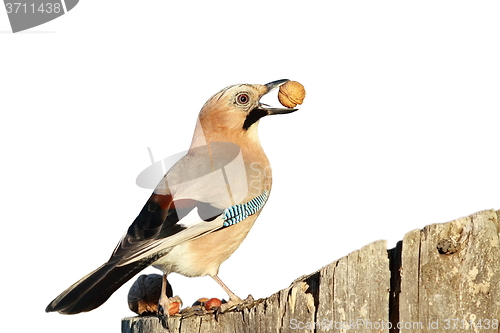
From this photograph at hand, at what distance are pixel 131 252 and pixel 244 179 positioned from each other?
91 cm

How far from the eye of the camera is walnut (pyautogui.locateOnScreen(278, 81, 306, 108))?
4.48m

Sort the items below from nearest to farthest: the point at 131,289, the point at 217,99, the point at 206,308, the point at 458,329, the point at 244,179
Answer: the point at 458,329 < the point at 206,308 < the point at 131,289 < the point at 244,179 < the point at 217,99

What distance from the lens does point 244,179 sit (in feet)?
13.9

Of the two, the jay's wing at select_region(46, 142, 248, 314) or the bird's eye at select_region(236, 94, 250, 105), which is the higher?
the bird's eye at select_region(236, 94, 250, 105)

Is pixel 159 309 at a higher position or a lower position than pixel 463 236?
lower

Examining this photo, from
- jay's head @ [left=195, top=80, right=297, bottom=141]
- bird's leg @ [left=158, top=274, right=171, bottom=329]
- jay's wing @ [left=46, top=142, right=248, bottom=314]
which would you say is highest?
jay's head @ [left=195, top=80, right=297, bottom=141]

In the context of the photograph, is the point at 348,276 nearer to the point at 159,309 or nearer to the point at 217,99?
the point at 159,309

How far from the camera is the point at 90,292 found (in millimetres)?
3631

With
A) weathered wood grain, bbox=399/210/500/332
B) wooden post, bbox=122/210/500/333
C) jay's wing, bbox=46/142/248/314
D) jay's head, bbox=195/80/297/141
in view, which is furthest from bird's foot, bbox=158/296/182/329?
weathered wood grain, bbox=399/210/500/332

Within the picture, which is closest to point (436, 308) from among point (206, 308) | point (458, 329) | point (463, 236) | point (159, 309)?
point (458, 329)

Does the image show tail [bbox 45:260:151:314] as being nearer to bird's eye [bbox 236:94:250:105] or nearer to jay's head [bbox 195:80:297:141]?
jay's head [bbox 195:80:297:141]

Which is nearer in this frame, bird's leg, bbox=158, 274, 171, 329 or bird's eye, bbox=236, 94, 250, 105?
bird's leg, bbox=158, 274, 171, 329

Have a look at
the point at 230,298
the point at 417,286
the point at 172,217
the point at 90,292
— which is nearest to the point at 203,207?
the point at 172,217

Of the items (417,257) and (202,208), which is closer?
(417,257)
